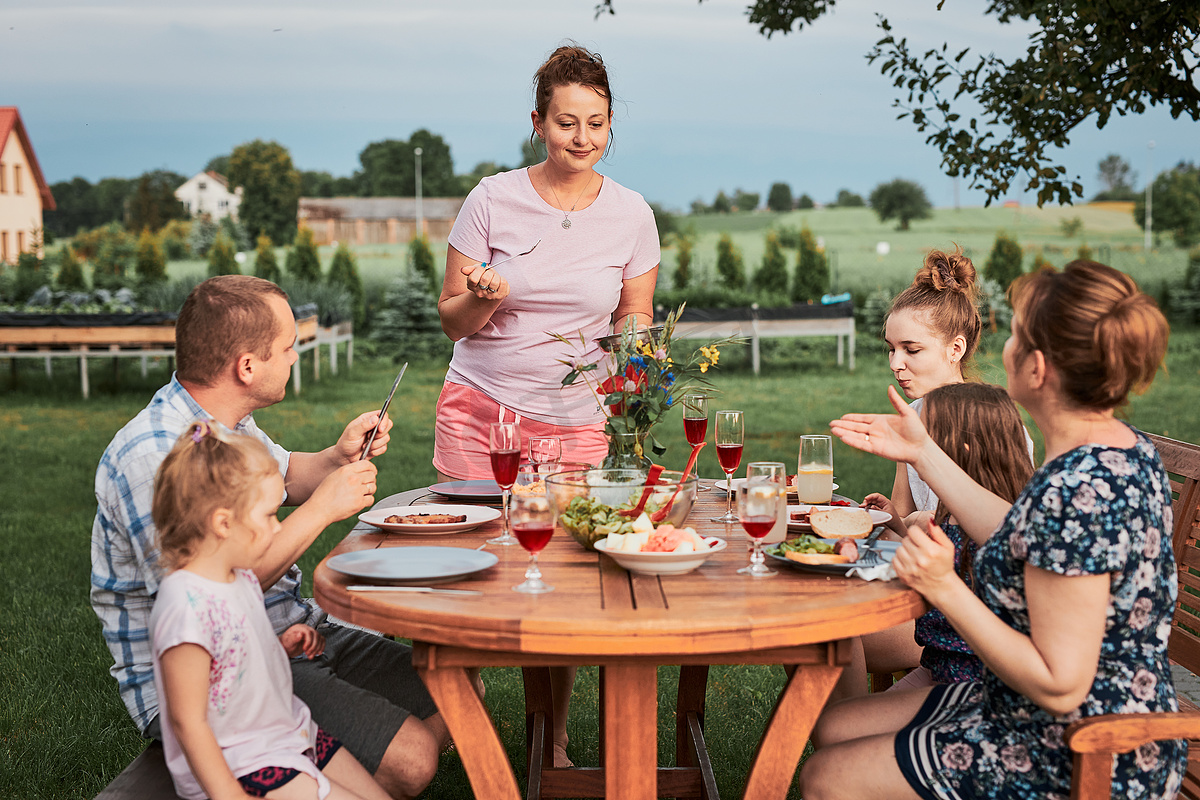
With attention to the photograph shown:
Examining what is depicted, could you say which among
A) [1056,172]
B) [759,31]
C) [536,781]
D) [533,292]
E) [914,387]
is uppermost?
[759,31]

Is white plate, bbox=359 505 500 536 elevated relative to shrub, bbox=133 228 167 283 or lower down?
lower down

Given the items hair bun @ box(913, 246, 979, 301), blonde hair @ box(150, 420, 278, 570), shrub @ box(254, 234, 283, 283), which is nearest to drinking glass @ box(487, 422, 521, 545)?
blonde hair @ box(150, 420, 278, 570)

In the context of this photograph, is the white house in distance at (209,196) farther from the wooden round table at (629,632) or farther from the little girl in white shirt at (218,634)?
the wooden round table at (629,632)

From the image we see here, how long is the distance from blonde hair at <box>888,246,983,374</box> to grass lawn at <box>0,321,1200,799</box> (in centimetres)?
154

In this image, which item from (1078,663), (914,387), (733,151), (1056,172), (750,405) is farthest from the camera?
(733,151)

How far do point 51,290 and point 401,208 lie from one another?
10.8m

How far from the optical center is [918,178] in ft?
83.8

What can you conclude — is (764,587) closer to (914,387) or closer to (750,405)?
(914,387)

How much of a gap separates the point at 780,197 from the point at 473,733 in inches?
997

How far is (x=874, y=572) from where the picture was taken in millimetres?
1906

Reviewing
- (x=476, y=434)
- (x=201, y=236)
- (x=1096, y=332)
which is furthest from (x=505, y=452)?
(x=201, y=236)

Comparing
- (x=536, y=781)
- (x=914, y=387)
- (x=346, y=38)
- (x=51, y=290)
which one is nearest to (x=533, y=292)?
(x=914, y=387)

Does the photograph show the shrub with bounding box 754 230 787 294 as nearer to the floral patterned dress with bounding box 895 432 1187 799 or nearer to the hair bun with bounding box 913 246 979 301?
the hair bun with bounding box 913 246 979 301

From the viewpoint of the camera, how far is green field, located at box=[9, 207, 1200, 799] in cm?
343
